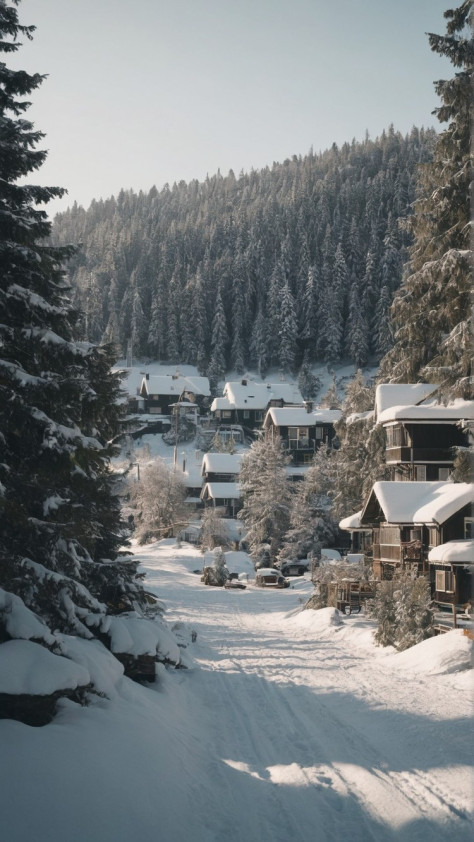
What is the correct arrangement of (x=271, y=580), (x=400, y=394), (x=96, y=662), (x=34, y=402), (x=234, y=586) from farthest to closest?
1. (x=271, y=580)
2. (x=234, y=586)
3. (x=400, y=394)
4. (x=96, y=662)
5. (x=34, y=402)

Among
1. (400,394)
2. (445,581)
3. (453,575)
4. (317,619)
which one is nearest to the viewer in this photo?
(453,575)

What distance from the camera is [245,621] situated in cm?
3092

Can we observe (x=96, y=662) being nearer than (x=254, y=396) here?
Yes

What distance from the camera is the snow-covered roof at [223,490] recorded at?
71438mm

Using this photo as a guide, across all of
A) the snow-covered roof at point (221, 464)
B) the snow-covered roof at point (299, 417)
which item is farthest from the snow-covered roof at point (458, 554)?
the snow-covered roof at point (299, 417)

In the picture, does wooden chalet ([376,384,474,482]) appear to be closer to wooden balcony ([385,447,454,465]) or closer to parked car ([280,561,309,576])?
wooden balcony ([385,447,454,465])

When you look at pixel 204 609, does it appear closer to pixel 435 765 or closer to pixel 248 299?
pixel 435 765

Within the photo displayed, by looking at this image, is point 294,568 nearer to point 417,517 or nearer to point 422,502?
point 422,502

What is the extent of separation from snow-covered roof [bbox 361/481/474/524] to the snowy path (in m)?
7.56

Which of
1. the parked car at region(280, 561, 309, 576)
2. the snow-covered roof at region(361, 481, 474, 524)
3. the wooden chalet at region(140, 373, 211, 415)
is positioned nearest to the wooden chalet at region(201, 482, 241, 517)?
the parked car at region(280, 561, 309, 576)

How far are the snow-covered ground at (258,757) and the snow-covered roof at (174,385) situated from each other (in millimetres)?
87375

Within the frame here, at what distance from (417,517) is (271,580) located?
2266 centimetres

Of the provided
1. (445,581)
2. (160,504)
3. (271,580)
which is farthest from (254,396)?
(445,581)

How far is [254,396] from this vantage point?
97.6 meters
